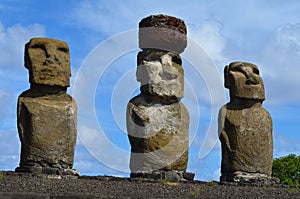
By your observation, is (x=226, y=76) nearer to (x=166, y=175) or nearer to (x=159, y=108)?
(x=159, y=108)

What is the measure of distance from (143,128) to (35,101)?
2473 millimetres

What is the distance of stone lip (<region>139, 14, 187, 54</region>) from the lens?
14383 millimetres

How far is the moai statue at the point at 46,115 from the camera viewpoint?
13789 millimetres

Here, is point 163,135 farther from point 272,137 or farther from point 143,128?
point 272,137

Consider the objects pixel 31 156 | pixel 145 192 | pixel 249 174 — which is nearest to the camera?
pixel 145 192

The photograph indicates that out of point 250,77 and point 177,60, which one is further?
point 250,77

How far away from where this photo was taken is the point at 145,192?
35.7 feet

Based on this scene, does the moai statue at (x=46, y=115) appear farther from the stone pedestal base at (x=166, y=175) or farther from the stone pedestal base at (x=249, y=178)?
the stone pedestal base at (x=249, y=178)

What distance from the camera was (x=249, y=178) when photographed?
49.0 ft

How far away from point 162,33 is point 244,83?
8.42ft

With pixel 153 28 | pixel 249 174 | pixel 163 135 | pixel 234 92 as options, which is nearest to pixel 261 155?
pixel 249 174

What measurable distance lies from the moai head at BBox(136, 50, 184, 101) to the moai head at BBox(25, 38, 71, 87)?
169cm

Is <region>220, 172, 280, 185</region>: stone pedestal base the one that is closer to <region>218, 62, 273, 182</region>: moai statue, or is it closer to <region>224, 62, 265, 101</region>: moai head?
<region>218, 62, 273, 182</region>: moai statue

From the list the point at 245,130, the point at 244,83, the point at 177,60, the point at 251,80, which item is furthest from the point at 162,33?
the point at 245,130
